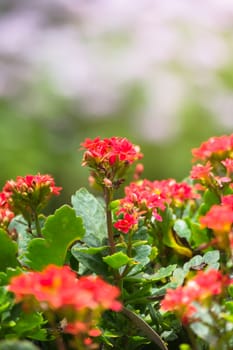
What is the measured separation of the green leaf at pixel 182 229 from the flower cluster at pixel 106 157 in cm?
21

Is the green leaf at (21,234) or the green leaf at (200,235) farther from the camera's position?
the green leaf at (200,235)

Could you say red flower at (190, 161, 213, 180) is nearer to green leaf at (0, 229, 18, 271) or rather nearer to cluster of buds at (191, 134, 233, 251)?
cluster of buds at (191, 134, 233, 251)

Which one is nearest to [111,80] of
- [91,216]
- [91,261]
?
[91,216]

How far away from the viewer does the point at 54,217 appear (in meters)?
1.00

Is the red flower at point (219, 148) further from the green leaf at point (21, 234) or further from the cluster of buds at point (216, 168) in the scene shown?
the green leaf at point (21, 234)

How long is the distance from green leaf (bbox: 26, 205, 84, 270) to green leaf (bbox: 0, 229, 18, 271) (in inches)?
1.3

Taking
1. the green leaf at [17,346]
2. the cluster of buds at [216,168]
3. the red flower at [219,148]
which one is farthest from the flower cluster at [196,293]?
the red flower at [219,148]

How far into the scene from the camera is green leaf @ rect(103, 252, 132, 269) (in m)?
0.95

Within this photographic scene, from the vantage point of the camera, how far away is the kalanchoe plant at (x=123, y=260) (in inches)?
31.1

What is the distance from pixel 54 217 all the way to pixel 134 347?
20cm

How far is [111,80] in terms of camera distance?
6.43 metres

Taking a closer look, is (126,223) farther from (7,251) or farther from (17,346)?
(17,346)

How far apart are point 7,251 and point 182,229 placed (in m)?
0.32

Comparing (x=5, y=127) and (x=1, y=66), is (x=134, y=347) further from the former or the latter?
(x=1, y=66)
